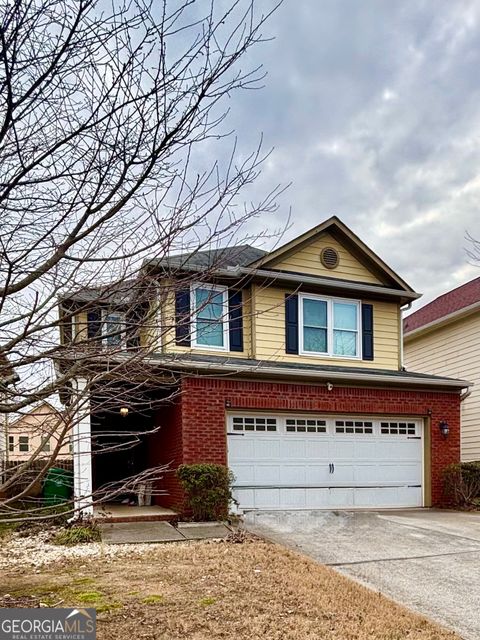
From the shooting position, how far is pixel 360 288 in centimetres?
1409

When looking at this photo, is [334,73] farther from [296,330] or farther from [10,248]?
[296,330]

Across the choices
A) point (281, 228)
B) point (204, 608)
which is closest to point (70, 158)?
point (281, 228)

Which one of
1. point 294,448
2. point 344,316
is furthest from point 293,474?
point 344,316

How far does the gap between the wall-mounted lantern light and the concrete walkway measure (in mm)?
6202

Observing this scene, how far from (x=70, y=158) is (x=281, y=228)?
82.7 inches

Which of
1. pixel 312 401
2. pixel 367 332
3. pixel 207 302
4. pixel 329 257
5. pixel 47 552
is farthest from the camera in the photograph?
pixel 329 257

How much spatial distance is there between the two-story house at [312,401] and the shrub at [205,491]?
0.55 metres

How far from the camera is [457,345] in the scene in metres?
17.0

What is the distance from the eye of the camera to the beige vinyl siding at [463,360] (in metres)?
16.2

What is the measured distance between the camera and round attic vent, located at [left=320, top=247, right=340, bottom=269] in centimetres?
1431

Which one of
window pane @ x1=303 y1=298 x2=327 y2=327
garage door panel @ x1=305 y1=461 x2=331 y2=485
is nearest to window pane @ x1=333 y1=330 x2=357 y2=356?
window pane @ x1=303 y1=298 x2=327 y2=327

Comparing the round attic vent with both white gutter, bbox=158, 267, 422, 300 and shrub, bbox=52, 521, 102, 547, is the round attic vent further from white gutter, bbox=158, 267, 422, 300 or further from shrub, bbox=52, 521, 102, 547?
shrub, bbox=52, 521, 102, 547

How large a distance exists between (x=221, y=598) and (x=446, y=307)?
1502 centimetres

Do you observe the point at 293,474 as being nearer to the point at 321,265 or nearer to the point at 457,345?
the point at 321,265
